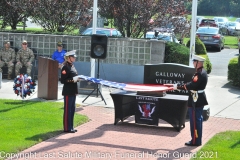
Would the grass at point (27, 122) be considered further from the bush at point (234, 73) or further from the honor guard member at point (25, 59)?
the bush at point (234, 73)

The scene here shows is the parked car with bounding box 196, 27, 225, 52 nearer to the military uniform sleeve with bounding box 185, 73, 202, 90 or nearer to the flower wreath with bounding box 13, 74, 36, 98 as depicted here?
the flower wreath with bounding box 13, 74, 36, 98

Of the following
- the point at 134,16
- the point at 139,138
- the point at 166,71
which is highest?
the point at 134,16

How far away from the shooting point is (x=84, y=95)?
655 inches

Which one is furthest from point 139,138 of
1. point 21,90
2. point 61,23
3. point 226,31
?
point 226,31

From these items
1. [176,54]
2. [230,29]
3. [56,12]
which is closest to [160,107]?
[176,54]

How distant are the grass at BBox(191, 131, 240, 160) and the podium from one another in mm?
5420

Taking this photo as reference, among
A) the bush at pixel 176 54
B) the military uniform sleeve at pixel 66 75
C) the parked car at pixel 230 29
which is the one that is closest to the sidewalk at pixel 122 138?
the military uniform sleeve at pixel 66 75

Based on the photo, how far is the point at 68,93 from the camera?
1186 cm

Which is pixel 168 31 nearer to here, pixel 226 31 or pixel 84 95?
pixel 84 95

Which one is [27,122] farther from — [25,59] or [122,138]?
[25,59]

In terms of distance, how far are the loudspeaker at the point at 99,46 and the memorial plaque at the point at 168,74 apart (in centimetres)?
229

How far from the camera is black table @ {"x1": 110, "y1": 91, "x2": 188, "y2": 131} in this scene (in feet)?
40.1

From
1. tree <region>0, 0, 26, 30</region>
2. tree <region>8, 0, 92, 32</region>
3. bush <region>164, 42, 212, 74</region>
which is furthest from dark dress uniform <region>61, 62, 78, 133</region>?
tree <region>0, 0, 26, 30</region>

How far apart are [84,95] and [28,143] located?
602cm
